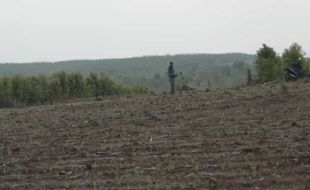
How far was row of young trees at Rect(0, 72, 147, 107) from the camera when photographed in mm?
39125

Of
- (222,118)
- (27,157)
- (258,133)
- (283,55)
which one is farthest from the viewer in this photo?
(283,55)

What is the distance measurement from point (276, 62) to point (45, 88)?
15965 mm

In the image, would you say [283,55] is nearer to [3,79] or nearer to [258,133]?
[3,79]

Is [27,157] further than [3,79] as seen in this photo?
No

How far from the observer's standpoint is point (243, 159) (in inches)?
317

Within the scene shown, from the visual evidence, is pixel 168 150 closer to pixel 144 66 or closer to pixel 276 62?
pixel 276 62

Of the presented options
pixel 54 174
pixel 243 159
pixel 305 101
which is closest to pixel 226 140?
pixel 243 159

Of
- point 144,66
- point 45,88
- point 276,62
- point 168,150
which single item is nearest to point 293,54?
point 276,62

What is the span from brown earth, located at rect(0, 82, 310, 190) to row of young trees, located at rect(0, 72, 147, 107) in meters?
23.7

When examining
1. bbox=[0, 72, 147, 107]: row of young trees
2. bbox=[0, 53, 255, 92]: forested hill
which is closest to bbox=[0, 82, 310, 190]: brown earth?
bbox=[0, 72, 147, 107]: row of young trees

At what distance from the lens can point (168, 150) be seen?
369 inches

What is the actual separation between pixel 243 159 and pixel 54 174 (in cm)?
256

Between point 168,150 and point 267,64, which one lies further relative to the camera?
point 267,64

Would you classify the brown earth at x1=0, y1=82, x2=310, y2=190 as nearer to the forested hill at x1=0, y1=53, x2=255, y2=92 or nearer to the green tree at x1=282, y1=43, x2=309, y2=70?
the green tree at x1=282, y1=43, x2=309, y2=70
